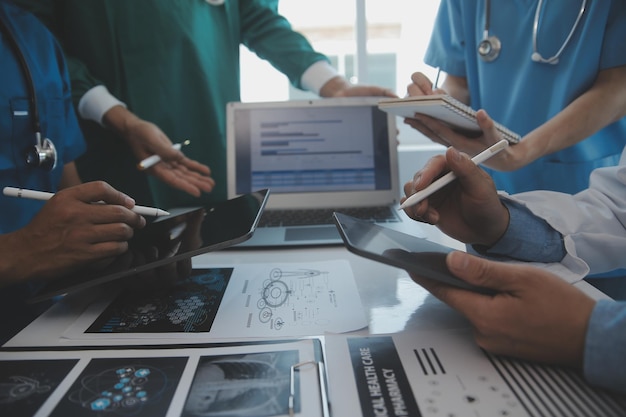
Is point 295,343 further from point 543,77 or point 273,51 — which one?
point 273,51

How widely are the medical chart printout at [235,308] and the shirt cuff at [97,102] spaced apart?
612 millimetres

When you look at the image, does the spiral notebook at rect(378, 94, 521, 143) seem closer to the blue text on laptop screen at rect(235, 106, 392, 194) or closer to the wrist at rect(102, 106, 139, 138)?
the blue text on laptop screen at rect(235, 106, 392, 194)

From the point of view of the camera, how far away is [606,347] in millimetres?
397

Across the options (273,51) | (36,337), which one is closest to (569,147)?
(273,51)

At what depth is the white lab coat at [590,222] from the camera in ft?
2.13

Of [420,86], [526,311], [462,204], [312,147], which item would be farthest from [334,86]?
[526,311]

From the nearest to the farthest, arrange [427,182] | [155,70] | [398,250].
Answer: [398,250]
[427,182]
[155,70]

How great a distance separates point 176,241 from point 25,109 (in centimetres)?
43

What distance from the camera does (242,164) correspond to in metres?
1.20

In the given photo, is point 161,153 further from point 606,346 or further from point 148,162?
point 606,346

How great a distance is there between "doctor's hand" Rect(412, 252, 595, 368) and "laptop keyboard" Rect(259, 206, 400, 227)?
592 mm

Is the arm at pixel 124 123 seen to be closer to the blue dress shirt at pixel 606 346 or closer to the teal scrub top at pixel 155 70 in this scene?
the teal scrub top at pixel 155 70

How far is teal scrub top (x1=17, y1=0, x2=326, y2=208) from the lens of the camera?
1.19 meters

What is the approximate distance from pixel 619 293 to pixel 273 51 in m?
1.11
